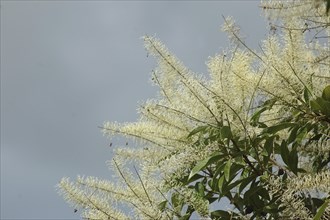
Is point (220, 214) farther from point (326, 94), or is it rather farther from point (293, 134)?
point (326, 94)

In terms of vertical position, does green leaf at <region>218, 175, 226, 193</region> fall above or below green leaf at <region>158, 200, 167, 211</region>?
below

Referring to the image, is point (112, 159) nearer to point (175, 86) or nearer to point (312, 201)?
point (175, 86)

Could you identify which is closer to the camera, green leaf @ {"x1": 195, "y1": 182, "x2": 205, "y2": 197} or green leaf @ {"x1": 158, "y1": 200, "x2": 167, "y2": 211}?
green leaf @ {"x1": 158, "y1": 200, "x2": 167, "y2": 211}

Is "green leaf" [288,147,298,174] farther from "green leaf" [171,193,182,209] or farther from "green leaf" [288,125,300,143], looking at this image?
"green leaf" [171,193,182,209]

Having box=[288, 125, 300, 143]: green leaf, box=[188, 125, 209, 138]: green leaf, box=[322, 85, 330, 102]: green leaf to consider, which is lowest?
box=[288, 125, 300, 143]: green leaf

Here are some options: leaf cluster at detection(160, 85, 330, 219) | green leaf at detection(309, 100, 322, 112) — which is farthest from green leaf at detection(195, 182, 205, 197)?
green leaf at detection(309, 100, 322, 112)

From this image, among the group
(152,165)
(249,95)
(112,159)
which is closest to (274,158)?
(249,95)

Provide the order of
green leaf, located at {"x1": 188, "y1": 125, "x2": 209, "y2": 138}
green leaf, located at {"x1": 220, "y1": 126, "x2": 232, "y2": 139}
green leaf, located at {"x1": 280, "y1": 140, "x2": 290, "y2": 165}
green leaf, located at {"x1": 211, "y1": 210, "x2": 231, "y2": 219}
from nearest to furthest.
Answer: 1. green leaf, located at {"x1": 220, "y1": 126, "x2": 232, "y2": 139}
2. green leaf, located at {"x1": 188, "y1": 125, "x2": 209, "y2": 138}
3. green leaf, located at {"x1": 280, "y1": 140, "x2": 290, "y2": 165}
4. green leaf, located at {"x1": 211, "y1": 210, "x2": 231, "y2": 219}

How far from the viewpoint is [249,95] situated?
254cm

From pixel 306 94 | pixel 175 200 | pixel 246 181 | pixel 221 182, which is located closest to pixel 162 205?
pixel 175 200

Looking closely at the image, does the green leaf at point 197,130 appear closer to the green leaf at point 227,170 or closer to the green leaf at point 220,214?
the green leaf at point 227,170

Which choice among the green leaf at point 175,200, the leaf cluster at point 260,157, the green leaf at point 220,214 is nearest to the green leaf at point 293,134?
the leaf cluster at point 260,157

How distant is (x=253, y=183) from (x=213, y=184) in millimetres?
183

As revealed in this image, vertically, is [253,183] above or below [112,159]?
below
